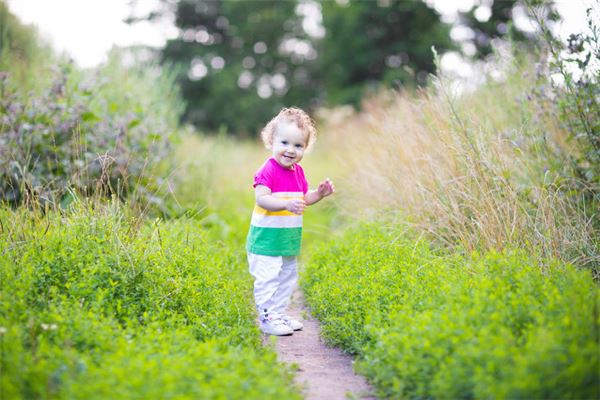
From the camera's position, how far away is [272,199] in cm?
397

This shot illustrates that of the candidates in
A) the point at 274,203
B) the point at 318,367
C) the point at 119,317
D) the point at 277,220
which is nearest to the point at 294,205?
the point at 274,203

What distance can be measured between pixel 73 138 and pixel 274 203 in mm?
2271

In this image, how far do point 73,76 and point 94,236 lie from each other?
13.3 ft

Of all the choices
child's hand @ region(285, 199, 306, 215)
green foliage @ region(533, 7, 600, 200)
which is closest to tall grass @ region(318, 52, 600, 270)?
green foliage @ region(533, 7, 600, 200)

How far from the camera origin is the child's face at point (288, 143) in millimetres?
4117

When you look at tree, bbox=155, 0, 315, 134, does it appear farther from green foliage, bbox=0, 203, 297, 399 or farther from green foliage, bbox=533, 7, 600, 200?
green foliage, bbox=0, 203, 297, 399

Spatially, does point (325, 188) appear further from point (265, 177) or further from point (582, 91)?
point (582, 91)

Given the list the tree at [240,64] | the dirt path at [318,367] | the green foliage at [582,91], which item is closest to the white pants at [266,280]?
the dirt path at [318,367]

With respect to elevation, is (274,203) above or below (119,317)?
above

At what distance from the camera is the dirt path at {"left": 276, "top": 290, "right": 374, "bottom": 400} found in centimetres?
314

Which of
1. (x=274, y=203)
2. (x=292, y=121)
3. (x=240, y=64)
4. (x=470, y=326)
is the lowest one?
(x=470, y=326)

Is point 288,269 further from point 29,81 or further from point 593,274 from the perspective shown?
point 29,81

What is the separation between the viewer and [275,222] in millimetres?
4098

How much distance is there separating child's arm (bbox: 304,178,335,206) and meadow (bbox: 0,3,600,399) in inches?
29.0
